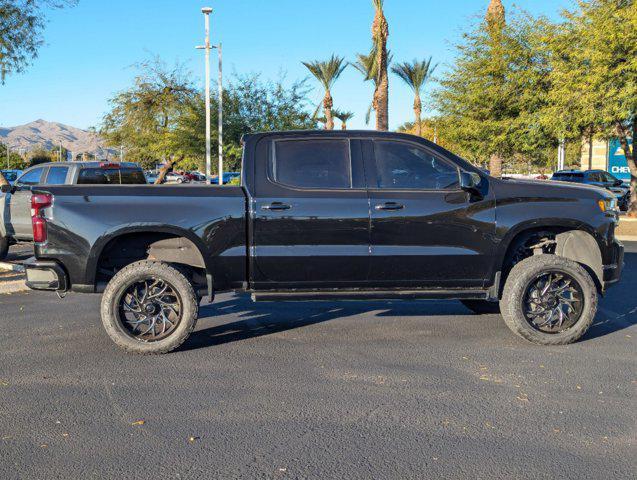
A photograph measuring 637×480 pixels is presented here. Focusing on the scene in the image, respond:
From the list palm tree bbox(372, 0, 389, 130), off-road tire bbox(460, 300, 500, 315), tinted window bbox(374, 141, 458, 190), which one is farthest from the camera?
palm tree bbox(372, 0, 389, 130)

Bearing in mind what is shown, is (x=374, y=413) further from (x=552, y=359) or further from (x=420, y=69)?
(x=420, y=69)

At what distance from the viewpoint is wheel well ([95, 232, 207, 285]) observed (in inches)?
257

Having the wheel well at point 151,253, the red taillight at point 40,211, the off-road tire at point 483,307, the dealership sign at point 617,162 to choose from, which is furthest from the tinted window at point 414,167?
the dealership sign at point 617,162

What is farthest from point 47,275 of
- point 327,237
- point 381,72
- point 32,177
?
point 381,72

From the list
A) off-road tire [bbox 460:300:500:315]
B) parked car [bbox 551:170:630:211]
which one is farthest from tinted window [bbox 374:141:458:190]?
parked car [bbox 551:170:630:211]

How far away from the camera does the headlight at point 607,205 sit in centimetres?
673

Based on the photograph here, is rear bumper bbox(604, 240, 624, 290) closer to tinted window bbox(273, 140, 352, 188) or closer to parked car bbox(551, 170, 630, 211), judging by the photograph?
tinted window bbox(273, 140, 352, 188)

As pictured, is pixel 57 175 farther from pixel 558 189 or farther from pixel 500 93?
pixel 500 93

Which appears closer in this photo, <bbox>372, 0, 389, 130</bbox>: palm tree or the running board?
the running board

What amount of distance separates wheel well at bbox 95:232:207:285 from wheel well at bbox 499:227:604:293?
3.14 meters

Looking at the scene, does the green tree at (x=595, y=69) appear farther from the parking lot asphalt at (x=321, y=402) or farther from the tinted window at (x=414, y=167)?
the tinted window at (x=414, y=167)

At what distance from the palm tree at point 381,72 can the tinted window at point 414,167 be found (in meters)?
23.0

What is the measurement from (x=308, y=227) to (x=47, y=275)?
2.46 m

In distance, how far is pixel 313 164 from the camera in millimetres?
6547
